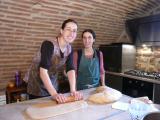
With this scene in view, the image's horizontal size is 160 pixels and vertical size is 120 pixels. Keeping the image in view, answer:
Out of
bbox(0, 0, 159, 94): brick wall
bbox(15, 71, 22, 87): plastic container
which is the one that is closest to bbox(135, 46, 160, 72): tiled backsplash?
bbox(0, 0, 159, 94): brick wall

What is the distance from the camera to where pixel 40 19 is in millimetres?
2334

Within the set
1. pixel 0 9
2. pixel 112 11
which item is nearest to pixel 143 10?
pixel 112 11

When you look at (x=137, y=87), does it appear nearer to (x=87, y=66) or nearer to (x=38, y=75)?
→ (x=87, y=66)

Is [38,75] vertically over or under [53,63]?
under

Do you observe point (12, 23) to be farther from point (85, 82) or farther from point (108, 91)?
point (108, 91)

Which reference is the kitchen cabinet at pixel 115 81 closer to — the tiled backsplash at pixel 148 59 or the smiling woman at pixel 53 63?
the tiled backsplash at pixel 148 59

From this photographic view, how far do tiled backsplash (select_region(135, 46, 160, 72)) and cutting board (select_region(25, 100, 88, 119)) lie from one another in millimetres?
2223

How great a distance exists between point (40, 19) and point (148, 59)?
2014mm

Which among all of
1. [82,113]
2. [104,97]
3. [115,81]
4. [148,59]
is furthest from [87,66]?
[148,59]

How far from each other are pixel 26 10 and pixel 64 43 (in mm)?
777

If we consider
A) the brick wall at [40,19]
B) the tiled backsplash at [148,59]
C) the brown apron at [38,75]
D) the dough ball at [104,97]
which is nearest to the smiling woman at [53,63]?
the brown apron at [38,75]

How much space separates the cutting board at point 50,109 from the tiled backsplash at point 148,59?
87.5 inches

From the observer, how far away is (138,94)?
298 cm

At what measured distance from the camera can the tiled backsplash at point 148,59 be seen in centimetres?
323
